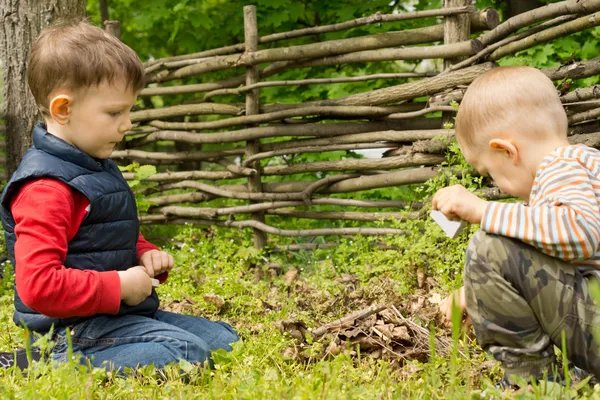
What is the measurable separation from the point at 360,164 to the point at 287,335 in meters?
2.08

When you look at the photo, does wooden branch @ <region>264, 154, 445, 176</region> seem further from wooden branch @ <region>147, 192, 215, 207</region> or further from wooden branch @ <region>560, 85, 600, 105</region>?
wooden branch @ <region>560, 85, 600, 105</region>

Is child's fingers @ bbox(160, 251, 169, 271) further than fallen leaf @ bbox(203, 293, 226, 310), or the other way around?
fallen leaf @ bbox(203, 293, 226, 310)

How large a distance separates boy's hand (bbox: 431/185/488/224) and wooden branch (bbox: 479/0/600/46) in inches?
71.3

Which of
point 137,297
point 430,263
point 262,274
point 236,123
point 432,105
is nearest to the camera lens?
point 137,297

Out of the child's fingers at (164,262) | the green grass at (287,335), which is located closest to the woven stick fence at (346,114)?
the green grass at (287,335)

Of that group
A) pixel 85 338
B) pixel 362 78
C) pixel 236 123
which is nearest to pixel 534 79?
pixel 85 338

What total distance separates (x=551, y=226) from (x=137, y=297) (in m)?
1.41

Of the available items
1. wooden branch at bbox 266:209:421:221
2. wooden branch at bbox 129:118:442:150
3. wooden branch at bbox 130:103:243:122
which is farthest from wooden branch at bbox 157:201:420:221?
wooden branch at bbox 130:103:243:122

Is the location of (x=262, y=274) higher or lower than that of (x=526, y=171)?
lower

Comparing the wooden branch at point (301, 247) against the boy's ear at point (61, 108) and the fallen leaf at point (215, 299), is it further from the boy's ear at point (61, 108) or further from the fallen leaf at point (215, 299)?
the boy's ear at point (61, 108)

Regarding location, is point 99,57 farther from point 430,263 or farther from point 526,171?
point 430,263

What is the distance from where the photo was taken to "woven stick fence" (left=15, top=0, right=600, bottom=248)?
3646 millimetres

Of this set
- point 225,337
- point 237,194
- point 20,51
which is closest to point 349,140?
point 237,194

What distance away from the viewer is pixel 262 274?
4332mm
